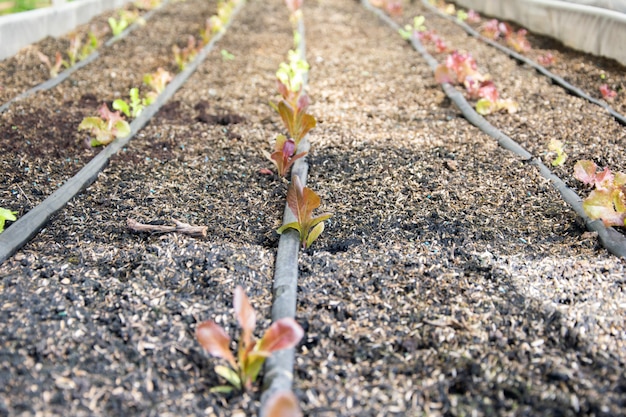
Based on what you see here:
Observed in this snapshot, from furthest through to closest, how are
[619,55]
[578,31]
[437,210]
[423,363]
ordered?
[578,31] < [619,55] < [437,210] < [423,363]

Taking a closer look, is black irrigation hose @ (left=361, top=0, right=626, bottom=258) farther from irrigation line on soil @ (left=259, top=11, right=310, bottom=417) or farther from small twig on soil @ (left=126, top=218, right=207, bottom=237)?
small twig on soil @ (left=126, top=218, right=207, bottom=237)

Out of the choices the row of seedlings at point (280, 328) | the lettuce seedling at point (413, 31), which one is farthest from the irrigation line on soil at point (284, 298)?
the lettuce seedling at point (413, 31)

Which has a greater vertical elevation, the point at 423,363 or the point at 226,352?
the point at 226,352

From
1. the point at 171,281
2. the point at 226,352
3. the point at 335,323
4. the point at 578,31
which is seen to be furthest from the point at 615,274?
the point at 578,31

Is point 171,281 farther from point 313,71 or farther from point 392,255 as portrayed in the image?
point 313,71

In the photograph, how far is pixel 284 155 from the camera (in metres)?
2.81

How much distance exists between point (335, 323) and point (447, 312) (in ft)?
1.27

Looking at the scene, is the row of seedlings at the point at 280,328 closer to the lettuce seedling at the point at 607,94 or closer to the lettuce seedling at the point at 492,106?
the lettuce seedling at the point at 492,106

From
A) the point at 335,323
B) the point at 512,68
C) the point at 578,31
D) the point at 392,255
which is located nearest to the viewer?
the point at 335,323

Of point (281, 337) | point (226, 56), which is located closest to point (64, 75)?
point (226, 56)

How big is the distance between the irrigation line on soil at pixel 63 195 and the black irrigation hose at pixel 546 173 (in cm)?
216

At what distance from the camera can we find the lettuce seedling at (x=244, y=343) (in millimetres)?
1506

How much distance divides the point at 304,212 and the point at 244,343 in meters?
0.74

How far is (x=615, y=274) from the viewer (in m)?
2.03
